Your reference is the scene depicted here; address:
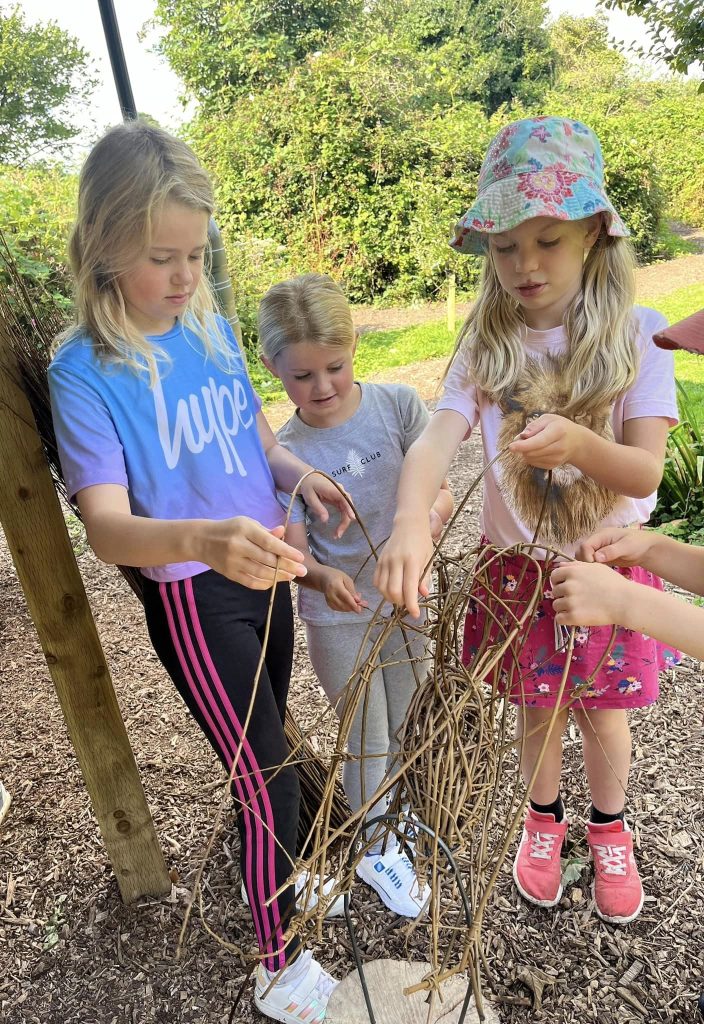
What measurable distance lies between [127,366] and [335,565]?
0.63 m

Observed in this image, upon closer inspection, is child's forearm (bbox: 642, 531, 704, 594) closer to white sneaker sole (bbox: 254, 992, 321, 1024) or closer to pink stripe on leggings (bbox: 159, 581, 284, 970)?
pink stripe on leggings (bbox: 159, 581, 284, 970)

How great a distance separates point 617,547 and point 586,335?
450mm

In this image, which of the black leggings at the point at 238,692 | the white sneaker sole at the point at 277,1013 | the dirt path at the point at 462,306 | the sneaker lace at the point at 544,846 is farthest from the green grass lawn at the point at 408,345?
the white sneaker sole at the point at 277,1013

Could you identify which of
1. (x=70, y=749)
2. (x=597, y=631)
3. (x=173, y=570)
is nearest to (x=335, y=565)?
(x=173, y=570)

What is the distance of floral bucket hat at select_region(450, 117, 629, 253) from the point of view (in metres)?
1.46

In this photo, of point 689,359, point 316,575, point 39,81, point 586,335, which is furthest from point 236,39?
point 316,575

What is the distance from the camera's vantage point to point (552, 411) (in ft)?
5.28

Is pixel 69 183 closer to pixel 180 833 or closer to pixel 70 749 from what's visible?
pixel 70 749

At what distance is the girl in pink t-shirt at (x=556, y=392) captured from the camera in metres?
1.49

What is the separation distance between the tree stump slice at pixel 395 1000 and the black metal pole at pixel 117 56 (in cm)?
258

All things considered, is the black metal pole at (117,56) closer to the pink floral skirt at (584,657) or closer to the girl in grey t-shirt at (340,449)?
the girl in grey t-shirt at (340,449)

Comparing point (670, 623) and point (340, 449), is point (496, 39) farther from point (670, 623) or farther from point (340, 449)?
point (670, 623)

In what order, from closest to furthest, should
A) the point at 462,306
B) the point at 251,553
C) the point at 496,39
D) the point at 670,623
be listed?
the point at 251,553
the point at 670,623
the point at 462,306
the point at 496,39

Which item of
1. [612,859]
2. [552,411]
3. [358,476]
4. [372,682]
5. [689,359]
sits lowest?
[689,359]
